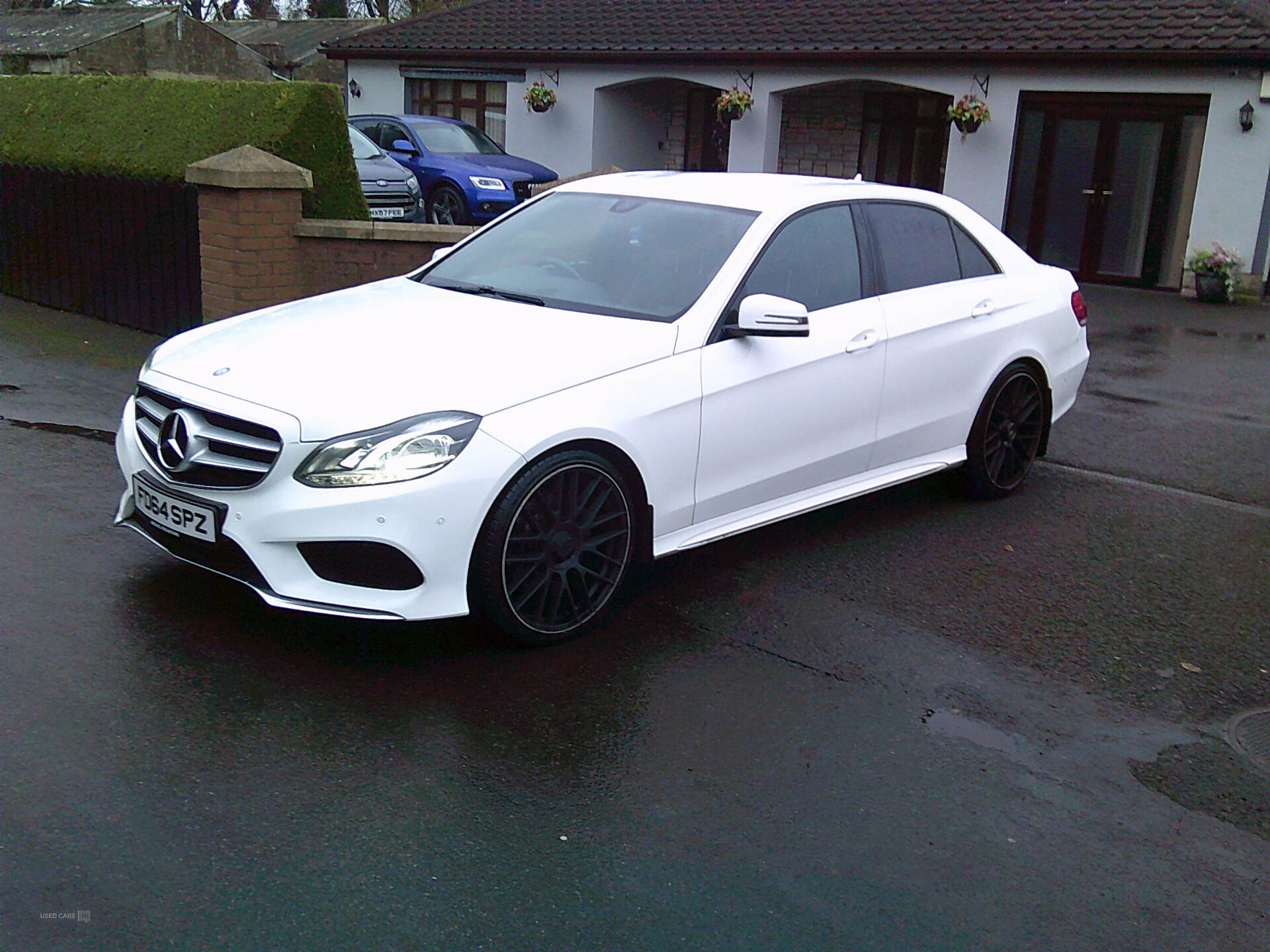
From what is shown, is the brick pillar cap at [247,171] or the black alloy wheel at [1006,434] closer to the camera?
the black alloy wheel at [1006,434]

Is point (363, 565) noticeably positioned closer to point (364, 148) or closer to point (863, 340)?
point (863, 340)

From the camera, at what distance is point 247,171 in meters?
9.36

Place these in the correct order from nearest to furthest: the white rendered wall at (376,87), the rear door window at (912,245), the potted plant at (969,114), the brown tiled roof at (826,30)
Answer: the rear door window at (912,245), the brown tiled roof at (826,30), the potted plant at (969,114), the white rendered wall at (376,87)

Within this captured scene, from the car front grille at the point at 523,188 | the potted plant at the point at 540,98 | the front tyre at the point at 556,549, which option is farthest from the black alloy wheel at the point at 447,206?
the front tyre at the point at 556,549

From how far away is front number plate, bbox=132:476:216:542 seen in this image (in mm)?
4480

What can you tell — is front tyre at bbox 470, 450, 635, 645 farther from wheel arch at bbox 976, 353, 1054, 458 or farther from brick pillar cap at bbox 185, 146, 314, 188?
brick pillar cap at bbox 185, 146, 314, 188

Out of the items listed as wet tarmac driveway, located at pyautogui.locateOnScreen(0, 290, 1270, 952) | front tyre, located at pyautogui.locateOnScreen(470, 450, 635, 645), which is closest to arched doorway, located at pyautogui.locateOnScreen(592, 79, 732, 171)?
wet tarmac driveway, located at pyautogui.locateOnScreen(0, 290, 1270, 952)

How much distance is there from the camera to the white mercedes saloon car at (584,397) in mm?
4359

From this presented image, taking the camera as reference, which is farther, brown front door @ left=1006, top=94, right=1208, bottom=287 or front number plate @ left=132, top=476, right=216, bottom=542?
brown front door @ left=1006, top=94, right=1208, bottom=287

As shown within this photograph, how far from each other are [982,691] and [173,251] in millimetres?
7997

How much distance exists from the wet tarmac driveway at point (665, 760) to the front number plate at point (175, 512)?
393 millimetres

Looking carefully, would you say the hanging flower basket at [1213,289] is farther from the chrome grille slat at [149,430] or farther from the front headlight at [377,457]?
the chrome grille slat at [149,430]

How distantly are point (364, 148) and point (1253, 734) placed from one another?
14.5m

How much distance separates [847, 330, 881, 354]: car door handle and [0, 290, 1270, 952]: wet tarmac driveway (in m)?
0.97
